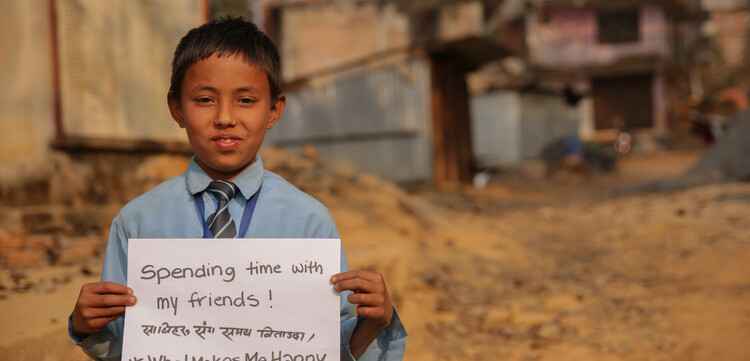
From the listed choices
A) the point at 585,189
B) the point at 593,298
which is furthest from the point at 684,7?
the point at 593,298

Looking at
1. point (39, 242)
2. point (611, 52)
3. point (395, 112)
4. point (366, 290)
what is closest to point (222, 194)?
point (366, 290)

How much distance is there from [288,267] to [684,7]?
29121 millimetres

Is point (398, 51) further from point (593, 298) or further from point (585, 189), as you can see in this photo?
point (593, 298)

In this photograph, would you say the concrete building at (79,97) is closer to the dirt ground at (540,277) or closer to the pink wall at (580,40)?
the dirt ground at (540,277)

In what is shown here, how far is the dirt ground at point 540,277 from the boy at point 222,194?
3.17ft

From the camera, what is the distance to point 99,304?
1245mm

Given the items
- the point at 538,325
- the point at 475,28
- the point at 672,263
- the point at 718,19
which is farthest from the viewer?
the point at 718,19

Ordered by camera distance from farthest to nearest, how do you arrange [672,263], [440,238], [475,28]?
[475,28]
[440,238]
[672,263]

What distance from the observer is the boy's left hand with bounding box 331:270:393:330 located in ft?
4.16

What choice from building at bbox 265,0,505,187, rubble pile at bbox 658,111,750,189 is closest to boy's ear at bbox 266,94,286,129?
rubble pile at bbox 658,111,750,189

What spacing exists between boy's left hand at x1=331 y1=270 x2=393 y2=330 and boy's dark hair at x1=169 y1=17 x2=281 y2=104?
515 millimetres

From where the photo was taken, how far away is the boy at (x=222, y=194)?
137 centimetres

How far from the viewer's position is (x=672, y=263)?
5184 mm

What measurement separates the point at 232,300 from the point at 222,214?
0.19 meters
